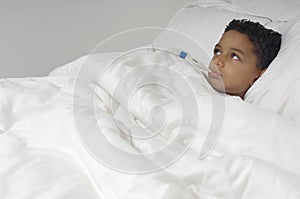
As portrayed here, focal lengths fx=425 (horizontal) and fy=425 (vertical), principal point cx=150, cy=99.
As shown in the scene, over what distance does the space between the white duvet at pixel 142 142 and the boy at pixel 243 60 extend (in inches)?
2.7

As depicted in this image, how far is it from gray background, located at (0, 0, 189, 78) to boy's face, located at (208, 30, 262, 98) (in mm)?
831

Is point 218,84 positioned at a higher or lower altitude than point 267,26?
lower

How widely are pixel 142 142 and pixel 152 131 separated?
91mm

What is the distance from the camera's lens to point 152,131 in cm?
98

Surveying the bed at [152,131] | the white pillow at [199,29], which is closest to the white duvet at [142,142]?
the bed at [152,131]

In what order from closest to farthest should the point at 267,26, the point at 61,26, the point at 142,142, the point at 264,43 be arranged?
the point at 142,142
the point at 264,43
the point at 267,26
the point at 61,26

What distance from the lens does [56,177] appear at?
2.58ft

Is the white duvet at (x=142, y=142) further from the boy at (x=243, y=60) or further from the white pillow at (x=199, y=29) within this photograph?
the white pillow at (x=199, y=29)

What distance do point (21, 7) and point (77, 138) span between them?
114cm

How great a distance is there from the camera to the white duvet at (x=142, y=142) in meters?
0.72

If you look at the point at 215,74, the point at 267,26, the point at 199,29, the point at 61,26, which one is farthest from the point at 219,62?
the point at 61,26

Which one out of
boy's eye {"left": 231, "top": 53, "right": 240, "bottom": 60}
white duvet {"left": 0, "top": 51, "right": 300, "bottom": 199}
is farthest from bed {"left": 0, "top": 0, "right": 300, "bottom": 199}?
boy's eye {"left": 231, "top": 53, "right": 240, "bottom": 60}

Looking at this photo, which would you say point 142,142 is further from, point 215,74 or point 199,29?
point 199,29

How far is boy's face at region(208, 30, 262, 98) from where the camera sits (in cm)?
119
